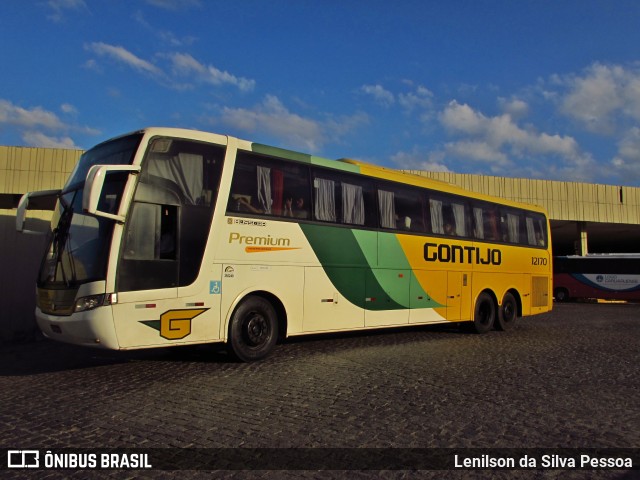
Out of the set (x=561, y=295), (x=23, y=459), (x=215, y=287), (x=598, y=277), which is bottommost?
(x=23, y=459)

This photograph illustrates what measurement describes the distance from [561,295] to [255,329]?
102ft

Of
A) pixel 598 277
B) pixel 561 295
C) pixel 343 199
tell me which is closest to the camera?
pixel 343 199

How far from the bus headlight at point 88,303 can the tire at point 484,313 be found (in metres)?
9.12

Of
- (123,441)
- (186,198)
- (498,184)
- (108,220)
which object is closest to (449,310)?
(186,198)

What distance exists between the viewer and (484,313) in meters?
13.3

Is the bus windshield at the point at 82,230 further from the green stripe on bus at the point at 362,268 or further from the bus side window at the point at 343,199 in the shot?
the bus side window at the point at 343,199

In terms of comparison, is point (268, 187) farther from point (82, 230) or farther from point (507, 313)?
point (507, 313)

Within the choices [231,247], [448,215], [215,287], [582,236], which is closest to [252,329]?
[215,287]

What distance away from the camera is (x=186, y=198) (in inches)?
292

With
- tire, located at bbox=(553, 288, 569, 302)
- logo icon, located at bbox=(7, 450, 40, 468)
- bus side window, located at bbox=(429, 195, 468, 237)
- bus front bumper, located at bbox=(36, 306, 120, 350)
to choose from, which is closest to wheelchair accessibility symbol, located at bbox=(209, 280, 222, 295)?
bus front bumper, located at bbox=(36, 306, 120, 350)

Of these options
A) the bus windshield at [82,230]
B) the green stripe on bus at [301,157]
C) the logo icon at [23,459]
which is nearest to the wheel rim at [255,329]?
the bus windshield at [82,230]

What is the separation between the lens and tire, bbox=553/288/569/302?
33875 millimetres

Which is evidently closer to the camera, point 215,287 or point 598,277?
point 215,287

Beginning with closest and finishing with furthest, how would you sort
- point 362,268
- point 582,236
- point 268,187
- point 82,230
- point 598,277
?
point 82,230
point 268,187
point 362,268
point 598,277
point 582,236
